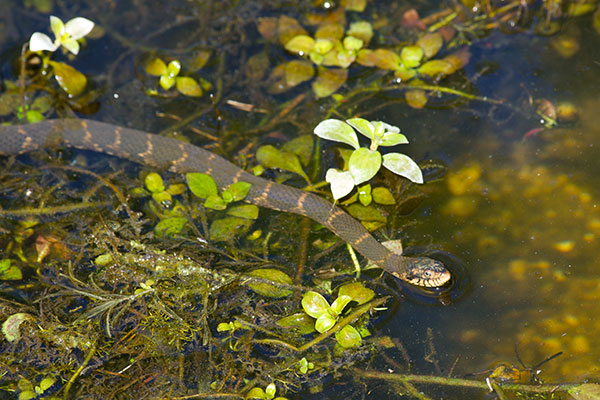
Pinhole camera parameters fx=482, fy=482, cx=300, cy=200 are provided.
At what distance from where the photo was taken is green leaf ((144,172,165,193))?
4.63m

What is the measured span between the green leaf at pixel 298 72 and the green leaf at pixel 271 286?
227 cm

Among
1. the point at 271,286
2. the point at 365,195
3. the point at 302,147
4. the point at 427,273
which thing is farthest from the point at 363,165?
the point at 271,286

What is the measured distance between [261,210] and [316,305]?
1.26 metres

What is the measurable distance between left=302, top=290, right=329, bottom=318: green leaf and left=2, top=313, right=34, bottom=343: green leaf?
2260 mm

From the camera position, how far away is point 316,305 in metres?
3.80

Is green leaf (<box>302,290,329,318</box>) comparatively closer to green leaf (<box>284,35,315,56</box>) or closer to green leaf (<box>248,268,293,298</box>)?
green leaf (<box>248,268,293,298</box>)

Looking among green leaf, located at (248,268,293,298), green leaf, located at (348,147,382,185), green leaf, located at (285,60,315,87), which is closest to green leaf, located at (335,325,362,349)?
green leaf, located at (248,268,293,298)

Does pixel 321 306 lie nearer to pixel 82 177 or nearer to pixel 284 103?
pixel 284 103

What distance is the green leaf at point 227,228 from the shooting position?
442cm

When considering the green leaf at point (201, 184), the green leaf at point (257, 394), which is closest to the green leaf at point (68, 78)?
the green leaf at point (201, 184)

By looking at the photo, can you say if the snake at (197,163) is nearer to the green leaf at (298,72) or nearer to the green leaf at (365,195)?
the green leaf at (365,195)

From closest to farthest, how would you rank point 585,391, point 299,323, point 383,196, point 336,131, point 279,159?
point 585,391, point 299,323, point 336,131, point 383,196, point 279,159

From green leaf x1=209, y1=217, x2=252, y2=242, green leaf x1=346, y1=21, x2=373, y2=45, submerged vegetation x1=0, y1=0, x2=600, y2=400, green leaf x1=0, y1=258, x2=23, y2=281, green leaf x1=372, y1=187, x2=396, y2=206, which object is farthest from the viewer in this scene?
green leaf x1=346, y1=21, x2=373, y2=45

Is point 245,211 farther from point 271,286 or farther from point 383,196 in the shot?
point 383,196
